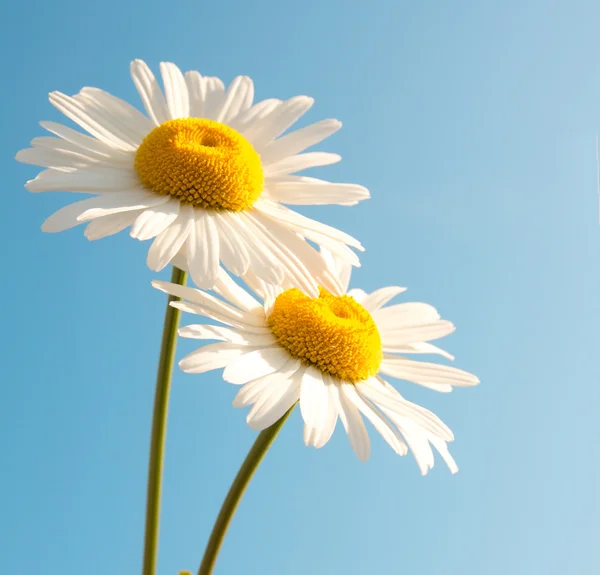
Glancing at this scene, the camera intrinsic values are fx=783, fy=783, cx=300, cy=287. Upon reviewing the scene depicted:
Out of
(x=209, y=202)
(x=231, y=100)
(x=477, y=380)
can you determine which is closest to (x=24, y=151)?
(x=209, y=202)

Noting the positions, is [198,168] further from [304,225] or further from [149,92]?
[149,92]

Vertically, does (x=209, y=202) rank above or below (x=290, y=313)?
above

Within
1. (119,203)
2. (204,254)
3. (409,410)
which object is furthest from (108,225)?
(409,410)

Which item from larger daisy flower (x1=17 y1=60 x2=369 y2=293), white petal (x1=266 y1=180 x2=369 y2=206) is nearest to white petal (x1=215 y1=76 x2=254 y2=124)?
larger daisy flower (x1=17 y1=60 x2=369 y2=293)

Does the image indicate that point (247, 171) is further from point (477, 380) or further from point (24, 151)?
point (477, 380)

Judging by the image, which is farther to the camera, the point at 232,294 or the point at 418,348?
the point at 418,348

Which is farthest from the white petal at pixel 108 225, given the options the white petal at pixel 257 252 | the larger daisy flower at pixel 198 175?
the white petal at pixel 257 252
